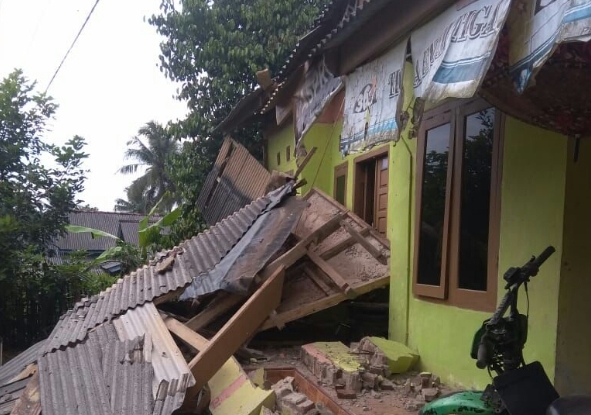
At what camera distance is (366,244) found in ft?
24.8

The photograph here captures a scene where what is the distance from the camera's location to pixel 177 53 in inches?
576

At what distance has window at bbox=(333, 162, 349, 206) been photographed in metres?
9.85

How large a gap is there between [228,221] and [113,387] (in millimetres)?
4052

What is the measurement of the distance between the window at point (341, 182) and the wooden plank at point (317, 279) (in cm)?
270

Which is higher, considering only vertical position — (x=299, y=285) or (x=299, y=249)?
(x=299, y=249)

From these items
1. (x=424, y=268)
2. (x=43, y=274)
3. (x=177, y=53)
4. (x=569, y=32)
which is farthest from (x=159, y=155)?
(x=569, y=32)

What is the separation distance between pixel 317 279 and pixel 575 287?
3682mm

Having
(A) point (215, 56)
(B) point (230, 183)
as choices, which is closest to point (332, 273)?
(B) point (230, 183)

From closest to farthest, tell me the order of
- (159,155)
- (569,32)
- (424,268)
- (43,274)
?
(569,32) < (424,268) < (43,274) < (159,155)

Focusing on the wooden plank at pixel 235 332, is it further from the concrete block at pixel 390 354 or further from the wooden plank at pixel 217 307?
the concrete block at pixel 390 354

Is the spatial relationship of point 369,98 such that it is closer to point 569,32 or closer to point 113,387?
point 569,32

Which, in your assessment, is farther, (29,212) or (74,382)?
(29,212)

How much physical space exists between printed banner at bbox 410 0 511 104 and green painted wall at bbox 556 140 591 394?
1214 mm

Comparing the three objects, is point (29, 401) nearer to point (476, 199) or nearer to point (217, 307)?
point (217, 307)
